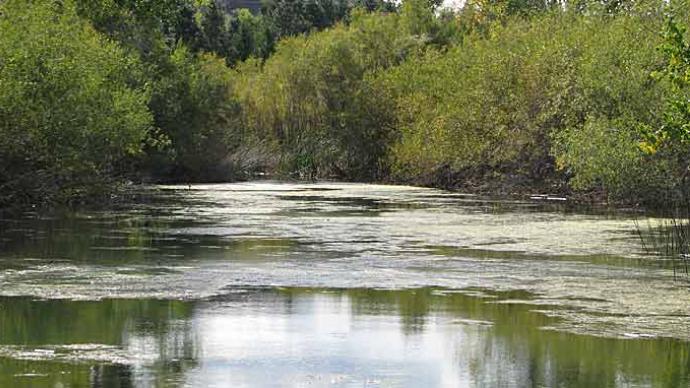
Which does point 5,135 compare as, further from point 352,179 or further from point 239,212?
point 352,179

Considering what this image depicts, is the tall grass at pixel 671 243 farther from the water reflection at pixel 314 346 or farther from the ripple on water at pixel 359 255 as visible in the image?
the water reflection at pixel 314 346

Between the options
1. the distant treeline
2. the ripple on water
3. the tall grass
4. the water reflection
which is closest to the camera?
the water reflection

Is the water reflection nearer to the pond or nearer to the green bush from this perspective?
the pond

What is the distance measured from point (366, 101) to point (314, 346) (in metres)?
40.0

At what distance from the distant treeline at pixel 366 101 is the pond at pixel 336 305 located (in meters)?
2.56

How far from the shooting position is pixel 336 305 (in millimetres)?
15164

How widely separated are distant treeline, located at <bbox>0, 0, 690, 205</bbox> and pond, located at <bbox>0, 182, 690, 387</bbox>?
8.39 ft

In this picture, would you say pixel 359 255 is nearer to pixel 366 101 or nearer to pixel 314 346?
pixel 314 346

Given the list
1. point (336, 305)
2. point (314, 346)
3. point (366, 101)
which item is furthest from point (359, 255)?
point (366, 101)

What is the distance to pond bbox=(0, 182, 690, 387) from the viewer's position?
11312mm

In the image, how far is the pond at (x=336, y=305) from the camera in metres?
11.3

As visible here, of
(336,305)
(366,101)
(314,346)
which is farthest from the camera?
(366,101)

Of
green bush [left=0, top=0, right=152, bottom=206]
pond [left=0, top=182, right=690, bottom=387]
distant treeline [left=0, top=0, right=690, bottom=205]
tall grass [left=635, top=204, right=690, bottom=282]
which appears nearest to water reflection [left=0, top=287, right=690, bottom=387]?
pond [left=0, top=182, right=690, bottom=387]

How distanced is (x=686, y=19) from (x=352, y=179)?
22.8 meters
